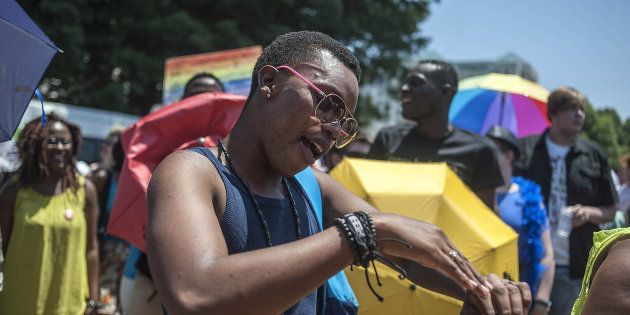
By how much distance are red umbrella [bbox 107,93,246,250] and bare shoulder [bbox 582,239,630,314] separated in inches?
69.6

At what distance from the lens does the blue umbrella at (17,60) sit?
257cm

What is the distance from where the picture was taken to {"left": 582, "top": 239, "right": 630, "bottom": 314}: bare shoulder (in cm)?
172

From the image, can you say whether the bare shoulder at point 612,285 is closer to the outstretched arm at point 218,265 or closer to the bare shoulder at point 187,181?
the outstretched arm at point 218,265

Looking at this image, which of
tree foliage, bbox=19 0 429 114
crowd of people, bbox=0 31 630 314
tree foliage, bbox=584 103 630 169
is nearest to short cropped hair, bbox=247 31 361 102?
crowd of people, bbox=0 31 630 314

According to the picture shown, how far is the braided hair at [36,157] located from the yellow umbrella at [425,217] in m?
2.23

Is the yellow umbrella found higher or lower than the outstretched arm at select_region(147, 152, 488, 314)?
lower

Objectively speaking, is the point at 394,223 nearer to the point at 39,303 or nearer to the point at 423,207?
the point at 423,207

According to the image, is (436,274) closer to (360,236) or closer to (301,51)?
(360,236)

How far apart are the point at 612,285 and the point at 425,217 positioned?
3.49ft

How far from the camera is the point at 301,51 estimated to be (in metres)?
1.90

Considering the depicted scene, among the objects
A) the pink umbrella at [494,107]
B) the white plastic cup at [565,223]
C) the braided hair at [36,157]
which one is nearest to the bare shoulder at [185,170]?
the braided hair at [36,157]

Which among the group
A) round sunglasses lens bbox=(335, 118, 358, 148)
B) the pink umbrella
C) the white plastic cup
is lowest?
the white plastic cup

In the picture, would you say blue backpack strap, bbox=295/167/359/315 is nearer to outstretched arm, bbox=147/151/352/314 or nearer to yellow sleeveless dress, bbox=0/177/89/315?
outstretched arm, bbox=147/151/352/314

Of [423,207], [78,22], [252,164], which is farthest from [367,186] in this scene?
[78,22]
